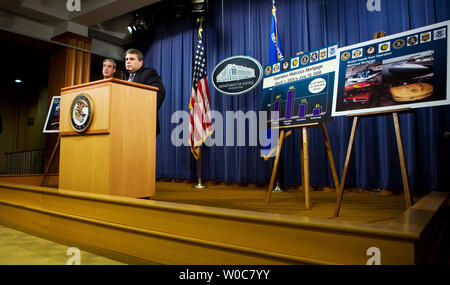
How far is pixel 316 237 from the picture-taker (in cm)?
100

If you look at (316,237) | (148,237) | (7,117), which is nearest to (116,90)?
(148,237)

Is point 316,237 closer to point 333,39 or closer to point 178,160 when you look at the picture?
point 333,39

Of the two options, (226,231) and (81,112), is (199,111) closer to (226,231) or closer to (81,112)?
(81,112)

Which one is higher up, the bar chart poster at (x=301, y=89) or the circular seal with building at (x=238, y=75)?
the circular seal with building at (x=238, y=75)

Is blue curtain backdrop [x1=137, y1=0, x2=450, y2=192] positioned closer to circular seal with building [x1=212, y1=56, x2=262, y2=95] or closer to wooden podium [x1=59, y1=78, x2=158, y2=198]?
circular seal with building [x1=212, y1=56, x2=262, y2=95]

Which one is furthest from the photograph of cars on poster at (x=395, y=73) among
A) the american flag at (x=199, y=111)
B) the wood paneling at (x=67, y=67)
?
the wood paneling at (x=67, y=67)

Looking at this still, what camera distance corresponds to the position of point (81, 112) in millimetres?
1903

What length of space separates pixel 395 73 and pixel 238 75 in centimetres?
228

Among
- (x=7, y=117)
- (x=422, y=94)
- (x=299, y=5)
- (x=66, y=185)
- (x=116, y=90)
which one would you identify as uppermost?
(x=299, y=5)

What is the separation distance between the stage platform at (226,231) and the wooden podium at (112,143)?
15cm

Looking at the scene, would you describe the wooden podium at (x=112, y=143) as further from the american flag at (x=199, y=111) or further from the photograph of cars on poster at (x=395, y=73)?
the american flag at (x=199, y=111)

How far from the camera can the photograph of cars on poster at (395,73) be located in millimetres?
1463

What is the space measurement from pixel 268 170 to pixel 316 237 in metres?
2.79
